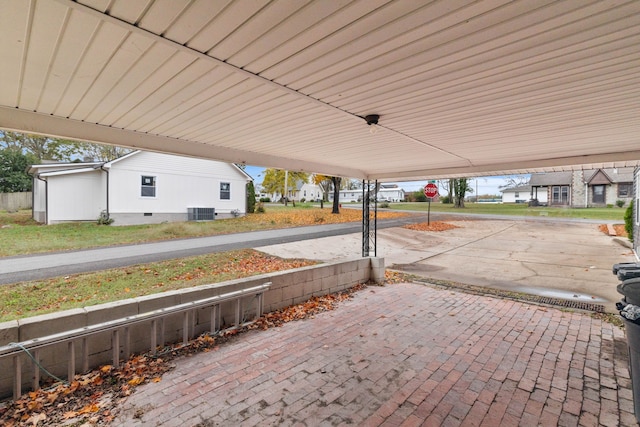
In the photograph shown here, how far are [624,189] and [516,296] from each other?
1364 inches

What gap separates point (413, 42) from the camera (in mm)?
1902

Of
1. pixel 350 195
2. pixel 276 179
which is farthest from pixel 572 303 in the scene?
pixel 350 195

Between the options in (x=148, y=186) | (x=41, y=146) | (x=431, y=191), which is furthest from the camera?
(x=41, y=146)

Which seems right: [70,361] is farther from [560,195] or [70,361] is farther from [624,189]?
[560,195]

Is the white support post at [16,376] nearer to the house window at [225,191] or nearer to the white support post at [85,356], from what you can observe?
the white support post at [85,356]

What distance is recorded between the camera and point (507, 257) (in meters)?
9.76

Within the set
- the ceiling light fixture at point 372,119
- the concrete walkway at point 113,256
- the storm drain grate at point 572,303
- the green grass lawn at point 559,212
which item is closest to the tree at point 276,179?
the green grass lawn at point 559,212

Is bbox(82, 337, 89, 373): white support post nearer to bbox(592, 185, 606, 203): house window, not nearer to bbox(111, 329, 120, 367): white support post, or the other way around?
bbox(111, 329, 120, 367): white support post

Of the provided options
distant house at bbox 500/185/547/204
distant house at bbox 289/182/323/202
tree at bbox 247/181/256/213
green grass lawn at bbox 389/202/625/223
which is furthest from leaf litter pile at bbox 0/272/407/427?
distant house at bbox 289/182/323/202

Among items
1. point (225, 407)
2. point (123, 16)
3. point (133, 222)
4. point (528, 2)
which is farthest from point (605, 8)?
point (133, 222)

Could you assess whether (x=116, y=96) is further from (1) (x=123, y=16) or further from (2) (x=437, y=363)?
(2) (x=437, y=363)

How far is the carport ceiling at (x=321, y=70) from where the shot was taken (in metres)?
1.62

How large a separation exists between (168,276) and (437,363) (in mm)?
5312

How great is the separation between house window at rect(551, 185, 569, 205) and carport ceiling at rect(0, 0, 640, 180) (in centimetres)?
3681
